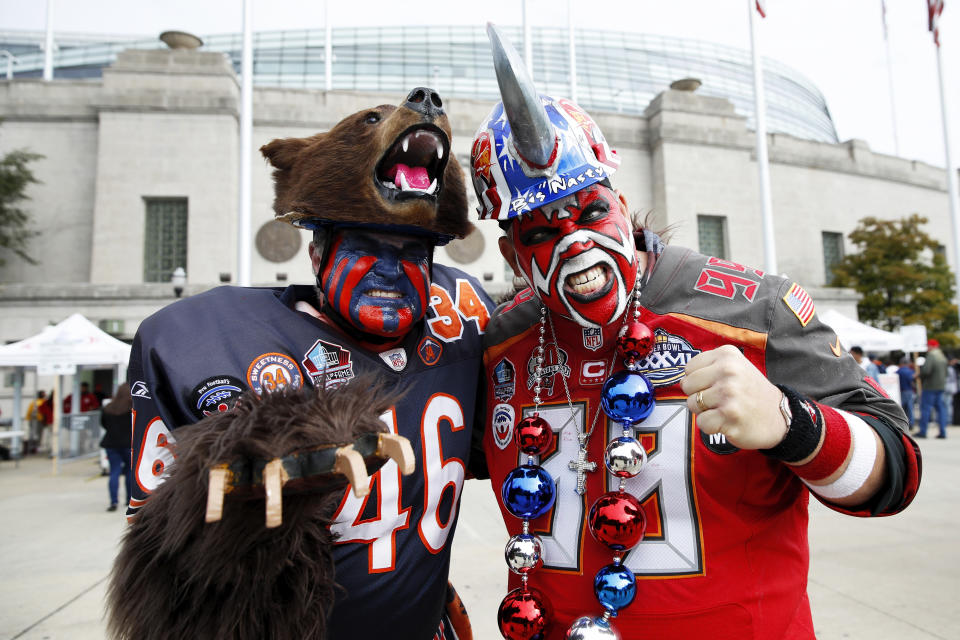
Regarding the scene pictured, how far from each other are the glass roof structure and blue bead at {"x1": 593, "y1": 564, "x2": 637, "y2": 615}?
30.4 m

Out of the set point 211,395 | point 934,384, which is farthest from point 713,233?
point 211,395

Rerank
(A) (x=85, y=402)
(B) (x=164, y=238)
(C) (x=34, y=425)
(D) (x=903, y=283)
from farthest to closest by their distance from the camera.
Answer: (D) (x=903, y=283) < (B) (x=164, y=238) < (C) (x=34, y=425) < (A) (x=85, y=402)

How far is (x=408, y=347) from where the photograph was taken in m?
2.06

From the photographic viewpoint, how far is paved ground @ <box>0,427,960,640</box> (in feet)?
12.1

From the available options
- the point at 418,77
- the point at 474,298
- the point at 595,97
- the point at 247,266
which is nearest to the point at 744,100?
the point at 595,97

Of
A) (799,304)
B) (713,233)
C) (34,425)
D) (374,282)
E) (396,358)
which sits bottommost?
(34,425)

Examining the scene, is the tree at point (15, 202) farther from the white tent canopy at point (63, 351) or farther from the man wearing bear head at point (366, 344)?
the man wearing bear head at point (366, 344)

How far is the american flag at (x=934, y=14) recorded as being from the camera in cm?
1385

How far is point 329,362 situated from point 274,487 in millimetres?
880

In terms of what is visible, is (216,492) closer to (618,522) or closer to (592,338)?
(618,522)

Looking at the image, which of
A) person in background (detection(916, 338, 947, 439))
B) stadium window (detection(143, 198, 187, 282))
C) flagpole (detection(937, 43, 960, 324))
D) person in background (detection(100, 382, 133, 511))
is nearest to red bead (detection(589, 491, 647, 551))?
person in background (detection(100, 382, 133, 511))

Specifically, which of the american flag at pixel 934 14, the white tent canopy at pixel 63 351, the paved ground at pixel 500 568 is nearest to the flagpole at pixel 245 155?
the white tent canopy at pixel 63 351

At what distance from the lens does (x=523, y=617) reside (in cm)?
171

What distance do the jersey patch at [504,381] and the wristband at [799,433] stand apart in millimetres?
A: 843
